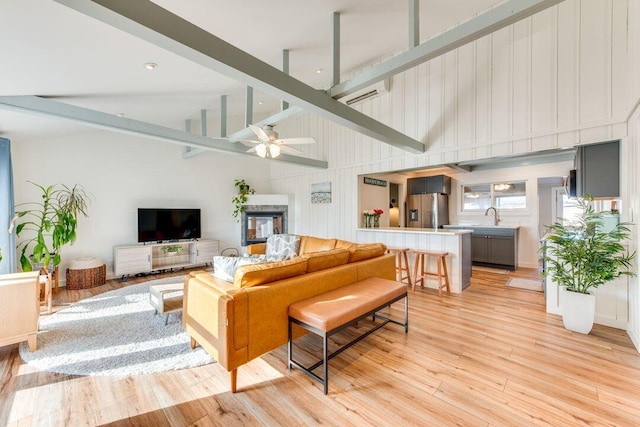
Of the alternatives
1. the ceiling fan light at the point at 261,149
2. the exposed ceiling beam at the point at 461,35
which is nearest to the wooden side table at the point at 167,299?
the ceiling fan light at the point at 261,149

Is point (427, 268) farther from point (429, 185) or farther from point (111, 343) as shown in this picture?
point (111, 343)

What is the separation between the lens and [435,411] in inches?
70.1

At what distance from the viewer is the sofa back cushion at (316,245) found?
4785 mm

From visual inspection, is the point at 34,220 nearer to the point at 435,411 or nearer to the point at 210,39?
the point at 210,39

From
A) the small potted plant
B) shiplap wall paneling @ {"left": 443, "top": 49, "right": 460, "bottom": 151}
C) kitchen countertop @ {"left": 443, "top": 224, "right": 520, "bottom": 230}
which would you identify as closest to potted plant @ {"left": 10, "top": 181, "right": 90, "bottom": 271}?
the small potted plant

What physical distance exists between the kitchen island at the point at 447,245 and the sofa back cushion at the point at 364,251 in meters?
1.46

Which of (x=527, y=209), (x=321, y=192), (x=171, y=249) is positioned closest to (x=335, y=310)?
(x=321, y=192)

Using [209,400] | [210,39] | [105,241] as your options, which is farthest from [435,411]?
[105,241]

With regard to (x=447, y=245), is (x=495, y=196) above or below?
above

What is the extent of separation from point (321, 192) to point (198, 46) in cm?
478

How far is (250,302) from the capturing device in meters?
2.01

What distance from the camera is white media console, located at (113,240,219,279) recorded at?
510cm

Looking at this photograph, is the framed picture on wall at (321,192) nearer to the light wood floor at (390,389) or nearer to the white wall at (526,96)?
the white wall at (526,96)

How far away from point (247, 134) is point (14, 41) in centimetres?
254
